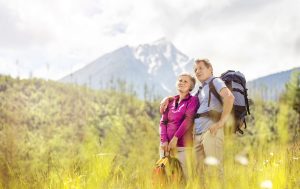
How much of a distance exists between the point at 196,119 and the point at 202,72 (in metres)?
0.49

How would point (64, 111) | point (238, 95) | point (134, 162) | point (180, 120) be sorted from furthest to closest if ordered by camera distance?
point (64, 111) < point (180, 120) < point (238, 95) < point (134, 162)

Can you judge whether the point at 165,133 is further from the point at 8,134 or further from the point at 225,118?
the point at 8,134

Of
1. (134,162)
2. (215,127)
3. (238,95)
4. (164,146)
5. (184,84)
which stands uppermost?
(184,84)

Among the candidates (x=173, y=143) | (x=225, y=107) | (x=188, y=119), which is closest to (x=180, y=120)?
(x=188, y=119)

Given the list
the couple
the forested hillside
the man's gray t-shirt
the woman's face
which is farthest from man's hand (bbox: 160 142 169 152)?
the forested hillside

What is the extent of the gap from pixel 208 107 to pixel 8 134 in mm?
2405

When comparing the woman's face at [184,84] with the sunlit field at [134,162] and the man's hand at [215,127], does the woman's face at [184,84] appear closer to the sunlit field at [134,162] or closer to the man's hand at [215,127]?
Result: the sunlit field at [134,162]

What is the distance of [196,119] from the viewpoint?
5.04 metres

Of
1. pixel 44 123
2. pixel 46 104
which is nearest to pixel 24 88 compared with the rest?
pixel 46 104

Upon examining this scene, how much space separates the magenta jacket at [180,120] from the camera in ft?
16.8

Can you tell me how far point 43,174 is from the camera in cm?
361

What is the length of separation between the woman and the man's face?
0.21 metres

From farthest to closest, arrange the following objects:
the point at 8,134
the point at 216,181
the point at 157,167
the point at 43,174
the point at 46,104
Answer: the point at 46,104 → the point at 157,167 → the point at 43,174 → the point at 216,181 → the point at 8,134

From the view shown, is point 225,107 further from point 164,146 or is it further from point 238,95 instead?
point 164,146
